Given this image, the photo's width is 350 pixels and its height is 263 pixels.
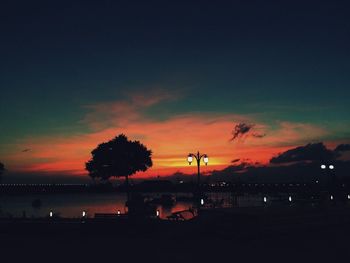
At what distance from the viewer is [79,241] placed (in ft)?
71.8

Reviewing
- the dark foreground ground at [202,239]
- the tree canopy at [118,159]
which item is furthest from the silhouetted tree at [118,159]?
the dark foreground ground at [202,239]

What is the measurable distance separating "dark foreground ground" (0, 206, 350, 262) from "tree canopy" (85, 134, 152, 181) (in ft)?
103

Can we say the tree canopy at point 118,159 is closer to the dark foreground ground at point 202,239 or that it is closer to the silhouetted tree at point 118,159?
the silhouetted tree at point 118,159

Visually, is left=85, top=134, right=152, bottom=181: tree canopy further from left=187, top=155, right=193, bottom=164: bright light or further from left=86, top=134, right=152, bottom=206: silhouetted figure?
left=187, top=155, right=193, bottom=164: bright light

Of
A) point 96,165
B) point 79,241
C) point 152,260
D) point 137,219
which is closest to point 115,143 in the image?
point 96,165

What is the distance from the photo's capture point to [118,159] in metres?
59.5

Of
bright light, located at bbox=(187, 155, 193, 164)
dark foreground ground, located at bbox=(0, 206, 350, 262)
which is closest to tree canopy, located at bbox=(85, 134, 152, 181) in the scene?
bright light, located at bbox=(187, 155, 193, 164)

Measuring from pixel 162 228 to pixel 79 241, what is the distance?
17.9 feet

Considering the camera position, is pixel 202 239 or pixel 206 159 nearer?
pixel 202 239

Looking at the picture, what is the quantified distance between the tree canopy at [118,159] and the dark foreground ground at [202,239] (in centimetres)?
3130

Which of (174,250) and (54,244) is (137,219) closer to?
(54,244)

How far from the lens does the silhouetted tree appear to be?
A: 2344 inches

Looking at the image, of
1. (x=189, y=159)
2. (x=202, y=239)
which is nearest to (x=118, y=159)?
(x=189, y=159)

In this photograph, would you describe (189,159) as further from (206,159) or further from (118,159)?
(118,159)
